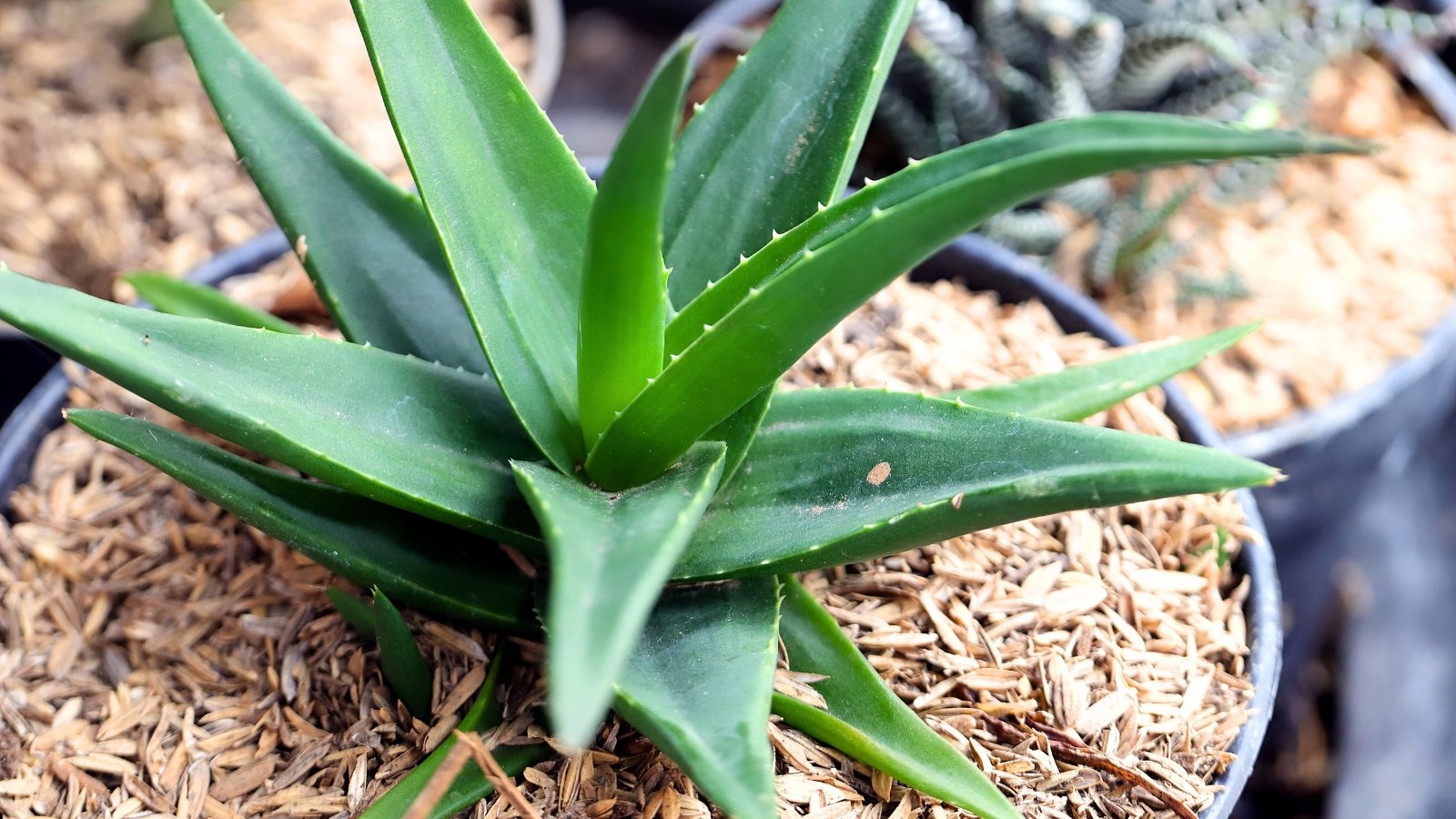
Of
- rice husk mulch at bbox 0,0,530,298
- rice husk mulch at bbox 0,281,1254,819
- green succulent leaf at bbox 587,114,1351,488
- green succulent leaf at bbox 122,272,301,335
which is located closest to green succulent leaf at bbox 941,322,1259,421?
rice husk mulch at bbox 0,281,1254,819

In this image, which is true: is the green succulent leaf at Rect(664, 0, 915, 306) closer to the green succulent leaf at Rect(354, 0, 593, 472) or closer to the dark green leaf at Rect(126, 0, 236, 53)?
the green succulent leaf at Rect(354, 0, 593, 472)

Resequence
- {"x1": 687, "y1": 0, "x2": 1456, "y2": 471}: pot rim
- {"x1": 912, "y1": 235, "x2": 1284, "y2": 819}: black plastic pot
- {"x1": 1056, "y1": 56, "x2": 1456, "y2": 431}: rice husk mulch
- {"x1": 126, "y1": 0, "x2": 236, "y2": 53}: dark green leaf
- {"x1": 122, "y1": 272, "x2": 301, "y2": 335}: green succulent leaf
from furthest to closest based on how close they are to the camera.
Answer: {"x1": 126, "y1": 0, "x2": 236, "y2": 53}: dark green leaf
{"x1": 1056, "y1": 56, "x2": 1456, "y2": 431}: rice husk mulch
{"x1": 687, "y1": 0, "x2": 1456, "y2": 471}: pot rim
{"x1": 122, "y1": 272, "x2": 301, "y2": 335}: green succulent leaf
{"x1": 912, "y1": 235, "x2": 1284, "y2": 819}: black plastic pot

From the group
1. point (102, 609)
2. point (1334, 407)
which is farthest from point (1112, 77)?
point (102, 609)

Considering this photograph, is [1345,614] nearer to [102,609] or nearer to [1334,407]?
[1334,407]

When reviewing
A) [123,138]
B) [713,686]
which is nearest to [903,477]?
[713,686]

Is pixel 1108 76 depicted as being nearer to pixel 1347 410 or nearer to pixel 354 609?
pixel 1347 410

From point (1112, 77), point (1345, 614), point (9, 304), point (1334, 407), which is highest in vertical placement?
point (9, 304)
